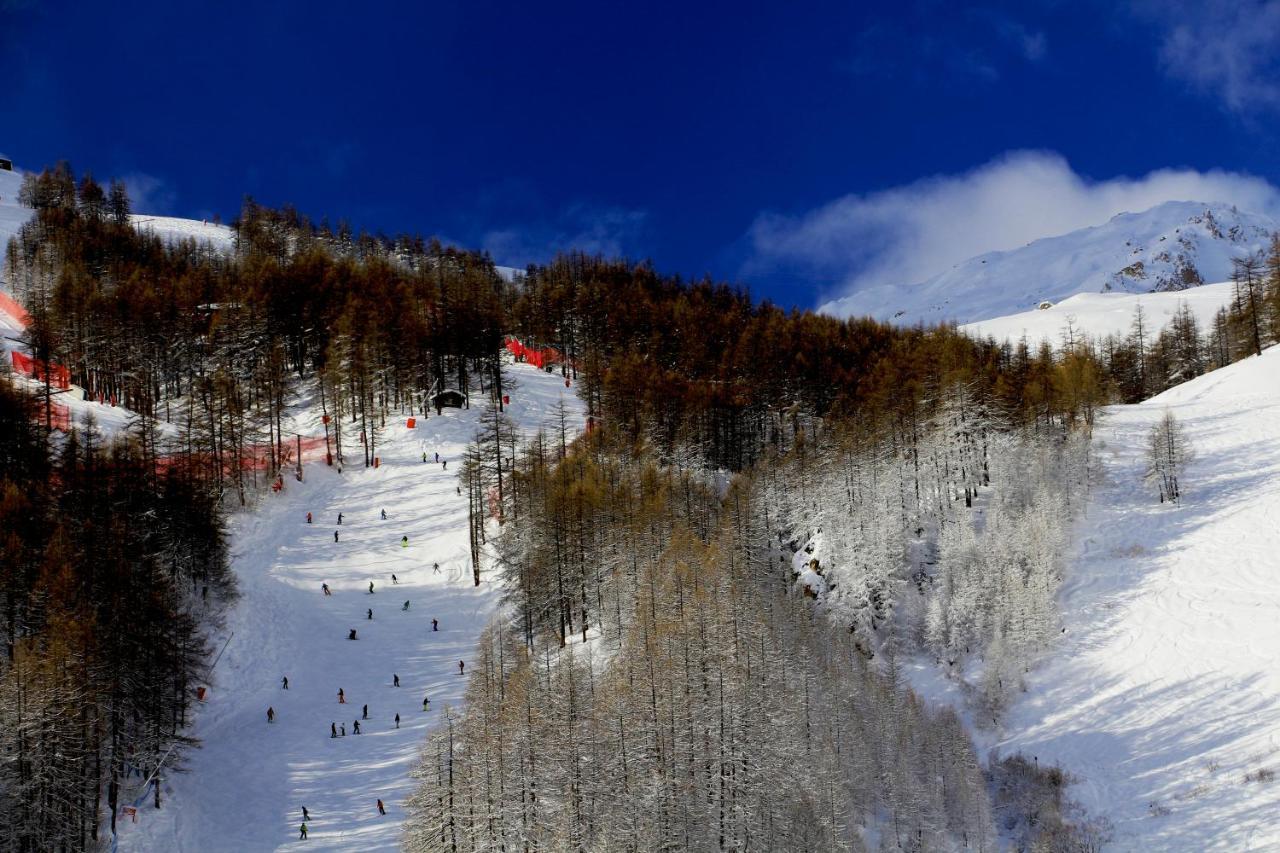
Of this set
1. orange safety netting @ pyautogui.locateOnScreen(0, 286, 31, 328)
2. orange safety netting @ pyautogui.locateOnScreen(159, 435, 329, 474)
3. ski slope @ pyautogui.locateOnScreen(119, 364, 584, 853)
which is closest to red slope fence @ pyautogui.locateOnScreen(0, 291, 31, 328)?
orange safety netting @ pyautogui.locateOnScreen(0, 286, 31, 328)

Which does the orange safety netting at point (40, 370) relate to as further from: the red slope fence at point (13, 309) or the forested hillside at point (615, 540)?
the red slope fence at point (13, 309)

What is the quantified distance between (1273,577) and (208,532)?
7128 centimetres

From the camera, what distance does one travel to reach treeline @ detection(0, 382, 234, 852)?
1393 inches

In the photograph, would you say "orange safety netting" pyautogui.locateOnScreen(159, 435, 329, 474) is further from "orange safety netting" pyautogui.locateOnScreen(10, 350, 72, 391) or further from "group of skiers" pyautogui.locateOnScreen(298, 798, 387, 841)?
"group of skiers" pyautogui.locateOnScreen(298, 798, 387, 841)

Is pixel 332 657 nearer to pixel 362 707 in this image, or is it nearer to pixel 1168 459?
pixel 362 707

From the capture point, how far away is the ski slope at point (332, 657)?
4006 centimetres

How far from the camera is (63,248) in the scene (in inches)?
4966

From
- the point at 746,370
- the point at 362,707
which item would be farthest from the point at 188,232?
the point at 362,707

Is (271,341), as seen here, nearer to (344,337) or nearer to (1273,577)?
(344,337)

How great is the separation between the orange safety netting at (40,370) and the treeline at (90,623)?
3027cm

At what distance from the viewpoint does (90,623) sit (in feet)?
131

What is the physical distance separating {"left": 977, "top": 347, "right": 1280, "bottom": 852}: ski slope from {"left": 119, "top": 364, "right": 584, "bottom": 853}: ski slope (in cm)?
3695

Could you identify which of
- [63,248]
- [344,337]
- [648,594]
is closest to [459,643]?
[648,594]

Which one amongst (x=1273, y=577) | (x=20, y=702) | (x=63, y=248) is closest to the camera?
(x=20, y=702)
